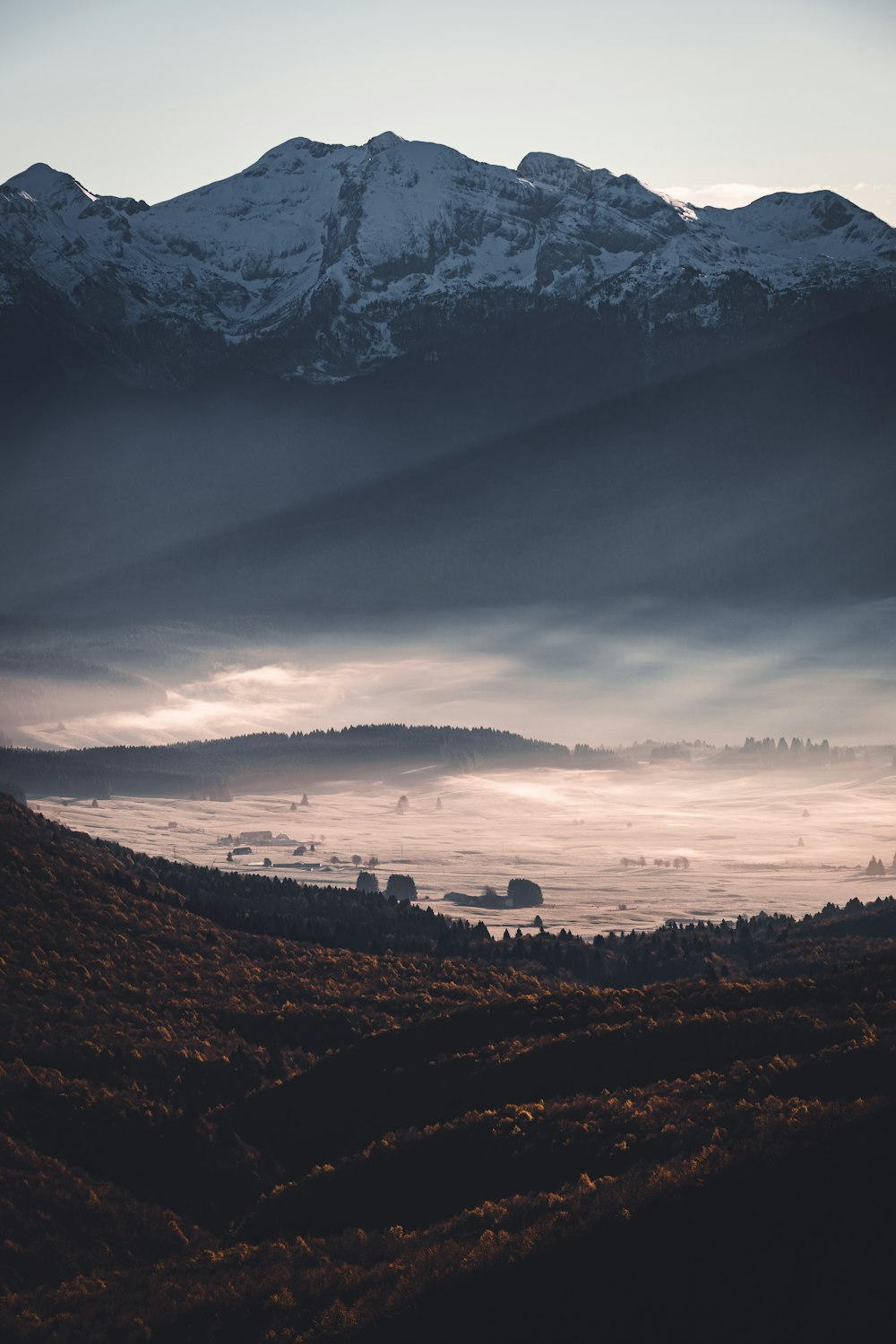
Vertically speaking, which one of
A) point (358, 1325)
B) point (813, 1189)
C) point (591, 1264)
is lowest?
point (358, 1325)

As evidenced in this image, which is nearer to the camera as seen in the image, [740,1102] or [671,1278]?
[671,1278]

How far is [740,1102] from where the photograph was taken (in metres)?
74.8

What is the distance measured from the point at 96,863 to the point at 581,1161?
118867 mm

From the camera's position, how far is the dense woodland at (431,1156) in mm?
57844

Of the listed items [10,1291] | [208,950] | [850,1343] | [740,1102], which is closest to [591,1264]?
[850,1343]

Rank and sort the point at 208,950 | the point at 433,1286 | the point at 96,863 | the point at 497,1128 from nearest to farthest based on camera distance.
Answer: the point at 433,1286
the point at 497,1128
the point at 208,950
the point at 96,863

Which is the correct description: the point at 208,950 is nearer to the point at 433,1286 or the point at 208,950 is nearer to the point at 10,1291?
the point at 10,1291

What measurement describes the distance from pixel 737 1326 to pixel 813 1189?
9548 mm

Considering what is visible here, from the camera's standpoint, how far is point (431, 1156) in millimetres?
82875

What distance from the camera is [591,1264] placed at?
59312 millimetres

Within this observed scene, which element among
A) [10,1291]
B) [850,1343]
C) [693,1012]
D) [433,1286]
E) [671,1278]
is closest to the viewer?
[850,1343]

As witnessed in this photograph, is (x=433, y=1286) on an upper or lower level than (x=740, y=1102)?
lower

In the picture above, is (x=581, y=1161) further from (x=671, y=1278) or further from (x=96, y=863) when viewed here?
(x=96, y=863)

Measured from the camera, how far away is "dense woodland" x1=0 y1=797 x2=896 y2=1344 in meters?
57.8
